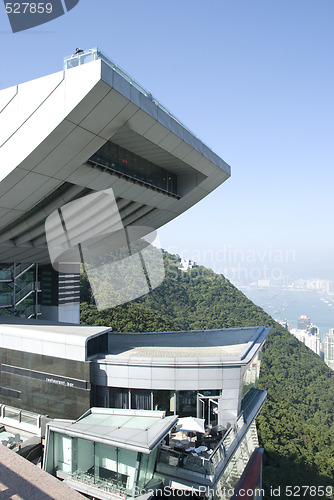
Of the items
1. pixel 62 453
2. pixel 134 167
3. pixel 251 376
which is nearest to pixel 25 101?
pixel 134 167

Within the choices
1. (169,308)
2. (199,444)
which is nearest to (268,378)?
(169,308)

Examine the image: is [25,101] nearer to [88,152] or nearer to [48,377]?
[88,152]

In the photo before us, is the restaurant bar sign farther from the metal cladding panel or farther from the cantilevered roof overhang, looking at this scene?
the metal cladding panel

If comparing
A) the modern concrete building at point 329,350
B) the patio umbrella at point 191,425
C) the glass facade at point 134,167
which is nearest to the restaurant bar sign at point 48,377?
the patio umbrella at point 191,425

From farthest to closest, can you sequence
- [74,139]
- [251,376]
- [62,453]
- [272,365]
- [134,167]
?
[272,365] → [134,167] → [251,376] → [74,139] → [62,453]

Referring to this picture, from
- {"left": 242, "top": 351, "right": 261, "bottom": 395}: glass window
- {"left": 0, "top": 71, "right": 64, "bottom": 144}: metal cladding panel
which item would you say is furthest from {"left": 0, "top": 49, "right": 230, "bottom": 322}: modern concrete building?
{"left": 242, "top": 351, "right": 261, "bottom": 395}: glass window

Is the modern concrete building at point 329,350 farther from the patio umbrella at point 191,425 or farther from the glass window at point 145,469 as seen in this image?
the glass window at point 145,469

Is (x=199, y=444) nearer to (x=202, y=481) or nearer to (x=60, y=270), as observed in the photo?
(x=202, y=481)
